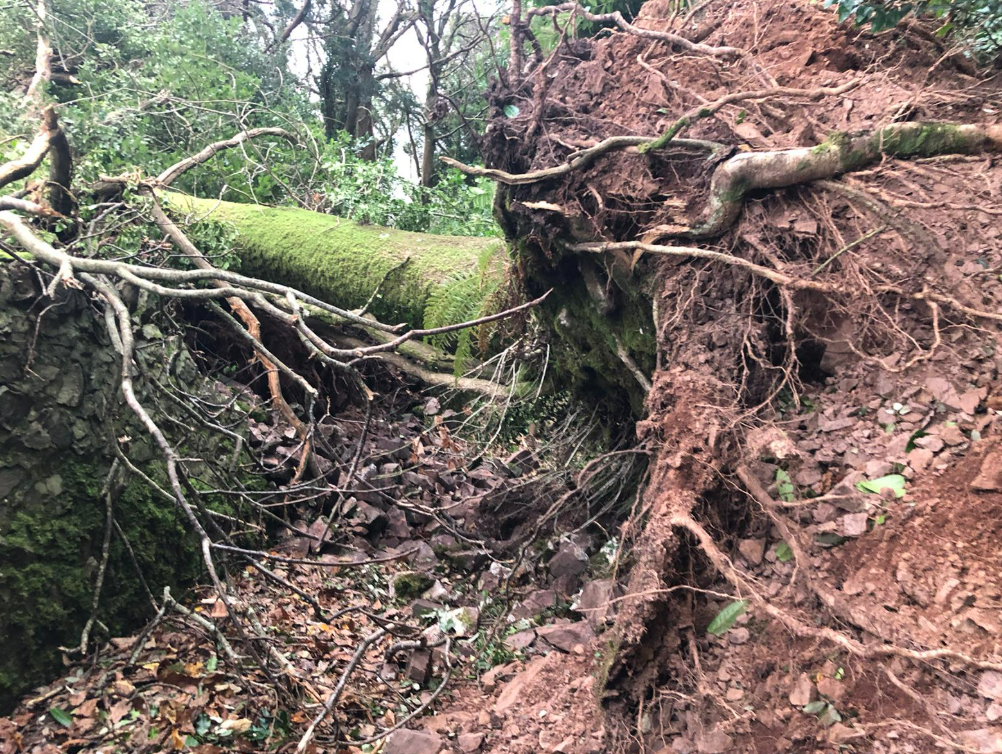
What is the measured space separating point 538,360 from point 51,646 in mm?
3111

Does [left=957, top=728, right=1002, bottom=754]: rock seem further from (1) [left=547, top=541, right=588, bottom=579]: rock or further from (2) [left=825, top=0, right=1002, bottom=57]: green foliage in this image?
(2) [left=825, top=0, right=1002, bottom=57]: green foliage

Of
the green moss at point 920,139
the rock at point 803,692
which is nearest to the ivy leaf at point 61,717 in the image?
the rock at point 803,692

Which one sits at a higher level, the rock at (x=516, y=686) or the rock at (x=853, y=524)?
the rock at (x=853, y=524)

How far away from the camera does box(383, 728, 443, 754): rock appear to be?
2557mm

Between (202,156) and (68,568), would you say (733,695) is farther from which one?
(202,156)

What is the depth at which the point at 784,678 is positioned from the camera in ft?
6.09

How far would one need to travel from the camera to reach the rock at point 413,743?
2.56 meters

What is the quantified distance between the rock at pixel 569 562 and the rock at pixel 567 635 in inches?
22.9

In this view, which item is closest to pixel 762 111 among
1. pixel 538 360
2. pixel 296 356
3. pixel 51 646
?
pixel 538 360

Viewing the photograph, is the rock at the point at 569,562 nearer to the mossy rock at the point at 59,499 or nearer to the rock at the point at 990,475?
the mossy rock at the point at 59,499

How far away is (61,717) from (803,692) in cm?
278

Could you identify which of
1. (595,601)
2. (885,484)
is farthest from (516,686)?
(885,484)

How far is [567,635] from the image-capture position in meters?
3.17

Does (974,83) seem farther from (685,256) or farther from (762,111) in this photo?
(685,256)
